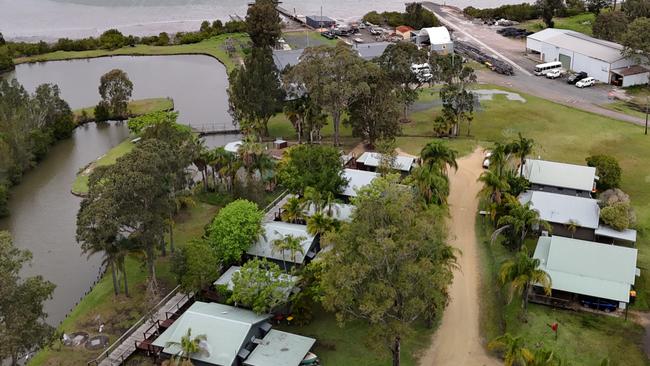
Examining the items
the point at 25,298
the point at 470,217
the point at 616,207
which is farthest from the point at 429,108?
the point at 25,298

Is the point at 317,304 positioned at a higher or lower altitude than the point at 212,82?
lower

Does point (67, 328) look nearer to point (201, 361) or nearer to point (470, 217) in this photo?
point (201, 361)

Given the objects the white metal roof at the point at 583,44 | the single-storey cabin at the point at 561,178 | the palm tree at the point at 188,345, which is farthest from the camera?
the white metal roof at the point at 583,44

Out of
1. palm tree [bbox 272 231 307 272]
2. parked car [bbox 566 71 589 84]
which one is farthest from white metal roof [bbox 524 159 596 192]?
parked car [bbox 566 71 589 84]

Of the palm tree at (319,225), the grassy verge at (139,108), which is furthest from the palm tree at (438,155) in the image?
the grassy verge at (139,108)

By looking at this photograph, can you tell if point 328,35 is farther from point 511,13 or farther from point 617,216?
point 617,216

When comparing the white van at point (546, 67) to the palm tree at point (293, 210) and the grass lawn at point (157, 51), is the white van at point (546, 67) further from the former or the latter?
the palm tree at point (293, 210)
